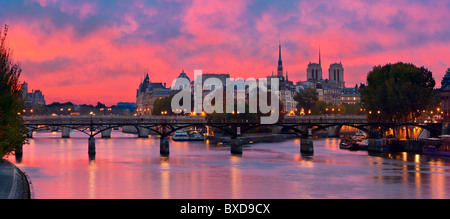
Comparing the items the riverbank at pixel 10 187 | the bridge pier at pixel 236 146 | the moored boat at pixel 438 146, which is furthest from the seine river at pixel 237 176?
the bridge pier at pixel 236 146

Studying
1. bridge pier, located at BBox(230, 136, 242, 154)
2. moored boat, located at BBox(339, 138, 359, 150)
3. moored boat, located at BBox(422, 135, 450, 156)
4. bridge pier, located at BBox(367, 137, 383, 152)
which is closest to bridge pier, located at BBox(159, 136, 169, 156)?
bridge pier, located at BBox(230, 136, 242, 154)

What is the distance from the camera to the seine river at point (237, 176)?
168ft

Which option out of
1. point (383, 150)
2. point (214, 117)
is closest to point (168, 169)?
point (383, 150)

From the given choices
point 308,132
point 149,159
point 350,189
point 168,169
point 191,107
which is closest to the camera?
point 350,189

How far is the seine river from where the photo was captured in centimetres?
5122

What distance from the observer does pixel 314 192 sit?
52.1 m

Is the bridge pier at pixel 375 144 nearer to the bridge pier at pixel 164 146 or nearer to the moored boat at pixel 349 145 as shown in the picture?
the moored boat at pixel 349 145

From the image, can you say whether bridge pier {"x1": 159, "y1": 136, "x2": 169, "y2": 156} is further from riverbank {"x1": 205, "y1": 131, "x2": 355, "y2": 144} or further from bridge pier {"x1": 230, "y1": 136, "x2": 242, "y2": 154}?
riverbank {"x1": 205, "y1": 131, "x2": 355, "y2": 144}

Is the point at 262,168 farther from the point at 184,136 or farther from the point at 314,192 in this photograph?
the point at 184,136

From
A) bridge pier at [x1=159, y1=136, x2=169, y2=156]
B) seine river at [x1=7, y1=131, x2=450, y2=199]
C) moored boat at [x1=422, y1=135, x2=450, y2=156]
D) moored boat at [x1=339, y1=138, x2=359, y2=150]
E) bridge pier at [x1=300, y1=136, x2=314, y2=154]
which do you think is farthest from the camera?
moored boat at [x1=339, y1=138, x2=359, y2=150]

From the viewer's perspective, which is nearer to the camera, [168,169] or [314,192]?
[314,192]
